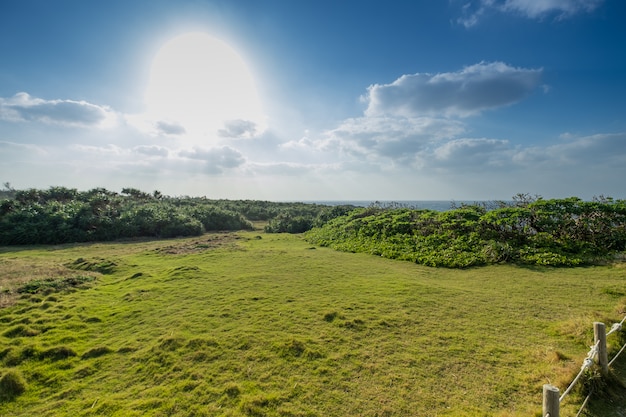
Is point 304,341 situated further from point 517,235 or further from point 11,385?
point 517,235

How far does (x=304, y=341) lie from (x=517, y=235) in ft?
33.8

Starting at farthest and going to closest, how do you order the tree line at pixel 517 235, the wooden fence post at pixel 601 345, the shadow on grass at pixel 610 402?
the tree line at pixel 517 235
the wooden fence post at pixel 601 345
the shadow on grass at pixel 610 402

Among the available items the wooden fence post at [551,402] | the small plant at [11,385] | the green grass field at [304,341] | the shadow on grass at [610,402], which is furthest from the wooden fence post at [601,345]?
the small plant at [11,385]

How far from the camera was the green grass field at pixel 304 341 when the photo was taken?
4.01m

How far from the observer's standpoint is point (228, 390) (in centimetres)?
416

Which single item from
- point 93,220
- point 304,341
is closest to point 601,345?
point 304,341

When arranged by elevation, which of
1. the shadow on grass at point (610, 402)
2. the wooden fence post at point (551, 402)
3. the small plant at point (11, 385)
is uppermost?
the wooden fence post at point (551, 402)

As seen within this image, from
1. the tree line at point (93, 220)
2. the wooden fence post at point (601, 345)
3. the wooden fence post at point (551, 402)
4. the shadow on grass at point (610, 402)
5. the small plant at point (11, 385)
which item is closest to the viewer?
the wooden fence post at point (551, 402)

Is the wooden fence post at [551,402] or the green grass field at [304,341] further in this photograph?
the green grass field at [304,341]

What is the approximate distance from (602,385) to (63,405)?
732 cm

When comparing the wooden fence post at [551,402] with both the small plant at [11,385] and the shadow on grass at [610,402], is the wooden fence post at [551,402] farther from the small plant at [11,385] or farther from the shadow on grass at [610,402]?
the small plant at [11,385]

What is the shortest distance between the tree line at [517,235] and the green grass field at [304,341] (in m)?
0.98

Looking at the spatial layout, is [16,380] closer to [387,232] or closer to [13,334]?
[13,334]

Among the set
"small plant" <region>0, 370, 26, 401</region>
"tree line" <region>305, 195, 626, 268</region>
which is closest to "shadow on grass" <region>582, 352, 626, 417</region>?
"tree line" <region>305, 195, 626, 268</region>
